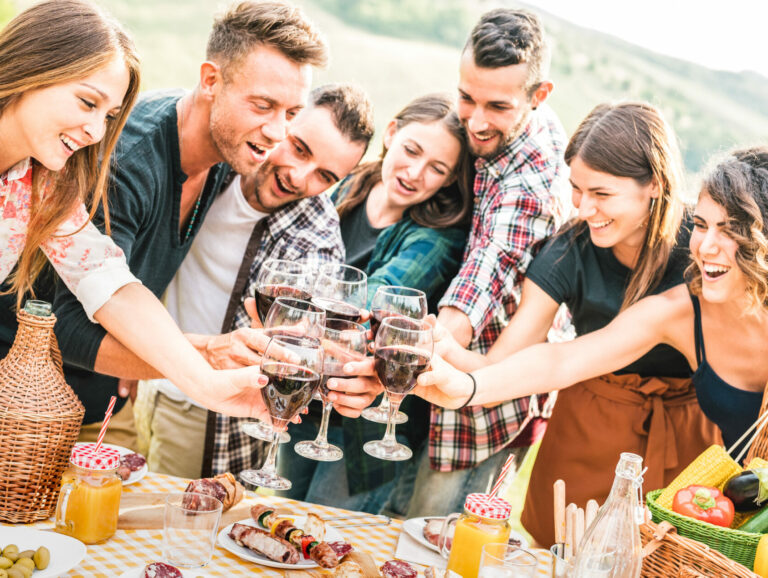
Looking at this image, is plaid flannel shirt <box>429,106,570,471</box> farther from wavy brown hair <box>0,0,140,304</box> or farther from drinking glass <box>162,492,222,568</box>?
drinking glass <box>162,492,222,568</box>

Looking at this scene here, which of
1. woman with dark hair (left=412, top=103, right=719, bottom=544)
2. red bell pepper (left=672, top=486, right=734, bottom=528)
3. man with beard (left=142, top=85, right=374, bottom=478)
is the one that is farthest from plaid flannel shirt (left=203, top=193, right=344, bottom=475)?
red bell pepper (left=672, top=486, right=734, bottom=528)

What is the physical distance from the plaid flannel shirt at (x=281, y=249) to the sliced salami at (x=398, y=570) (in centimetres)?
136

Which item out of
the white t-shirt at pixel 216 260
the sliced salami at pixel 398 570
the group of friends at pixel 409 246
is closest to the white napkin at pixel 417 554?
the sliced salami at pixel 398 570

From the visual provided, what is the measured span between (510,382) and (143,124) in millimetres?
1502

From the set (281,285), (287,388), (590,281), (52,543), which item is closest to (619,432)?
(590,281)

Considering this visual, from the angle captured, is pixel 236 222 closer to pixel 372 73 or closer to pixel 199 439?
pixel 199 439

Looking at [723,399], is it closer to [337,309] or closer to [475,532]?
[475,532]

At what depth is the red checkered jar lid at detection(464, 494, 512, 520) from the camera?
1.76 meters

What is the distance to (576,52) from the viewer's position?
49.7ft

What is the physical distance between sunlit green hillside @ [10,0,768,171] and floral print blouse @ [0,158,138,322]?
12397 mm

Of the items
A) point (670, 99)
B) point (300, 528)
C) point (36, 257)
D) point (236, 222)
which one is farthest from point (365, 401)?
point (670, 99)

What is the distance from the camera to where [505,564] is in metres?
1.52

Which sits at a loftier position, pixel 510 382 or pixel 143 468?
pixel 510 382

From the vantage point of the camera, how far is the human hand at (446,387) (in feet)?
7.62
